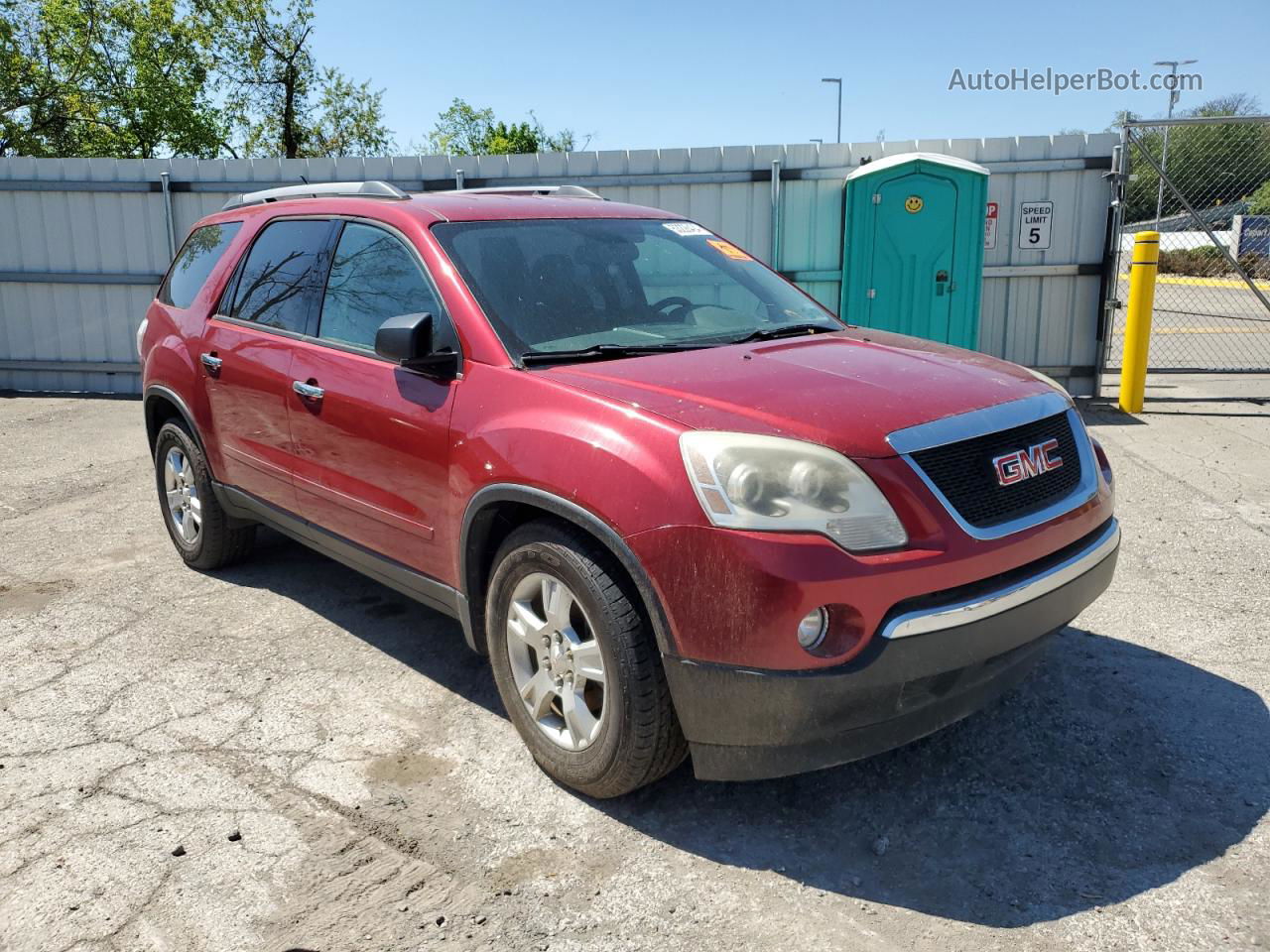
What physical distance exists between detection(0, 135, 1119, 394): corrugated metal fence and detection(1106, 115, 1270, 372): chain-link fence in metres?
0.43

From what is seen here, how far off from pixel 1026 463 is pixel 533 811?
1753mm

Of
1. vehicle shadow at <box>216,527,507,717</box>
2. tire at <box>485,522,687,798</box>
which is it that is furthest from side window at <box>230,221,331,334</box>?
tire at <box>485,522,687,798</box>

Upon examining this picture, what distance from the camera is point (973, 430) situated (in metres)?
2.79

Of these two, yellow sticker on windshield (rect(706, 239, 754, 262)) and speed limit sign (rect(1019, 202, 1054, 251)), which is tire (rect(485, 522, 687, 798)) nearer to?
yellow sticker on windshield (rect(706, 239, 754, 262))

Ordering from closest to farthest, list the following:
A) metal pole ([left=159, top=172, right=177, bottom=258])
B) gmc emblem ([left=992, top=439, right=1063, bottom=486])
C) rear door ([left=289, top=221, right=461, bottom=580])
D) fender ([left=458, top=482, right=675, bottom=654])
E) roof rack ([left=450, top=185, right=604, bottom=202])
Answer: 1. fender ([left=458, top=482, right=675, bottom=654])
2. gmc emblem ([left=992, top=439, right=1063, bottom=486])
3. rear door ([left=289, top=221, right=461, bottom=580])
4. roof rack ([left=450, top=185, right=604, bottom=202])
5. metal pole ([left=159, top=172, right=177, bottom=258])

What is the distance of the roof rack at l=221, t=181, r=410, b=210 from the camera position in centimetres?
421

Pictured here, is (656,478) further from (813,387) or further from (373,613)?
(373,613)

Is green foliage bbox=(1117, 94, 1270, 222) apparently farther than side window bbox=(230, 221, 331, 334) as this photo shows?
Yes

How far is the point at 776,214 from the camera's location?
9.78m

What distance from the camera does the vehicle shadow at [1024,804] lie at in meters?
2.66

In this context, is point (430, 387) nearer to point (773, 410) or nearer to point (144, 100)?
point (773, 410)

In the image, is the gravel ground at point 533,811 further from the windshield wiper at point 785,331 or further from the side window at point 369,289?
the windshield wiper at point 785,331

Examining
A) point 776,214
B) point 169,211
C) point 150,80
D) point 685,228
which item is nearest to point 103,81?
point 150,80

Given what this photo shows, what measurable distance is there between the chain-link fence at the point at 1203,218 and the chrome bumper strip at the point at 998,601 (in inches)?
292
